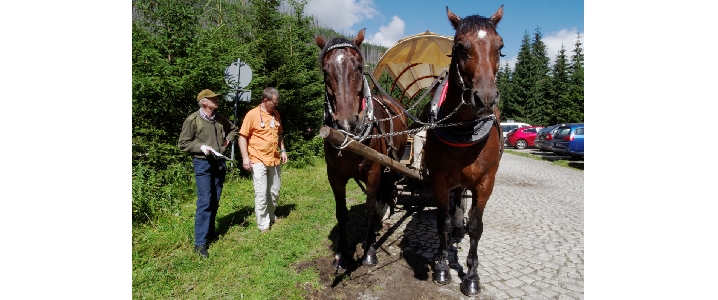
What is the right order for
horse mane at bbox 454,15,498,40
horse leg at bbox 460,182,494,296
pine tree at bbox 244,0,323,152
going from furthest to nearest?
pine tree at bbox 244,0,323,152
horse leg at bbox 460,182,494,296
horse mane at bbox 454,15,498,40

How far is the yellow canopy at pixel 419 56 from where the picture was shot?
15.5ft

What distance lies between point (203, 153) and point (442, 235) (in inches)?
122

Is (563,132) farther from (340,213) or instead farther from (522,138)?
(340,213)

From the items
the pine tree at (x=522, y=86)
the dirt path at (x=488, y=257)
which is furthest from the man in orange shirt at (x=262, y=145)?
the pine tree at (x=522, y=86)

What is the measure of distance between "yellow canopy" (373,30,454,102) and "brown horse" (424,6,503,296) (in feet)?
4.73

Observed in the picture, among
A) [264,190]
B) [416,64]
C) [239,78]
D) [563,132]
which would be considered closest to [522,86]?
[563,132]

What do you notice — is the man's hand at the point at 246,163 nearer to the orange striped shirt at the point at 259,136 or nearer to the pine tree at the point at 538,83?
the orange striped shirt at the point at 259,136

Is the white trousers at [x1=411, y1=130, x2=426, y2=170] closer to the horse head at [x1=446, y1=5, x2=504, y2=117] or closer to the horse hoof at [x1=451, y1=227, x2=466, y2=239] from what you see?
the horse hoof at [x1=451, y1=227, x2=466, y2=239]

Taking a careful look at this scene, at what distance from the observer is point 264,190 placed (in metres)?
4.79

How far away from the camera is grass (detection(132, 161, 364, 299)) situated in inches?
128

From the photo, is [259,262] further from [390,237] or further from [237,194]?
[237,194]

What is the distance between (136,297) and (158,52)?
472 cm

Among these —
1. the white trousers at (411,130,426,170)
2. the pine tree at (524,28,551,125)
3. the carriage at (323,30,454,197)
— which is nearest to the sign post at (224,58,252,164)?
the carriage at (323,30,454,197)

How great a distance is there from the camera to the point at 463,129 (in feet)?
9.65
